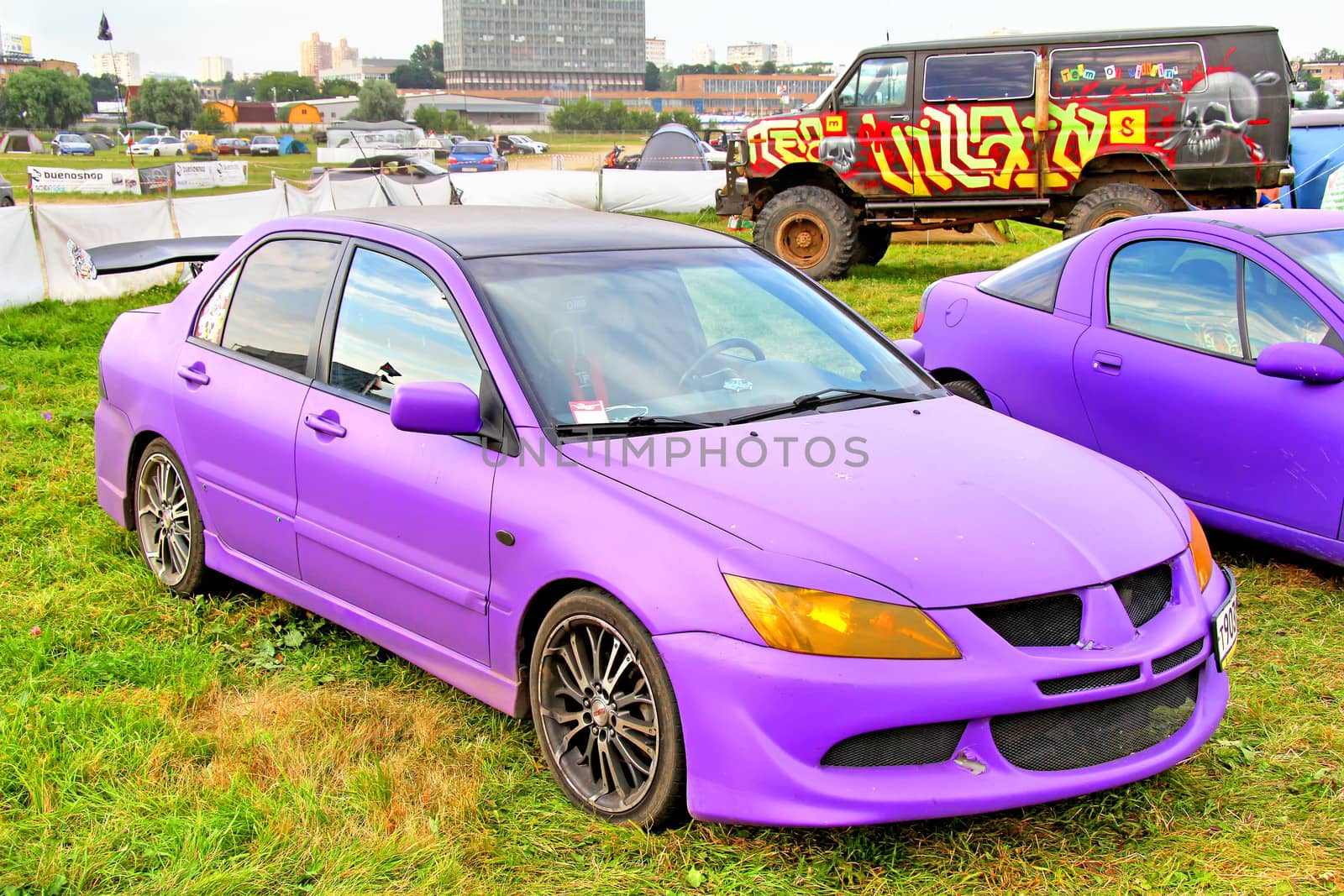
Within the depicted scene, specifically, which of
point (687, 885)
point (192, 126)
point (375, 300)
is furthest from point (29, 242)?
point (192, 126)

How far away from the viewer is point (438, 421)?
324 cm

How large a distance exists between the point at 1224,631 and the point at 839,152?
37.1ft

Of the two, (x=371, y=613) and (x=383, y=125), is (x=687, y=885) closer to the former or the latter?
(x=371, y=613)

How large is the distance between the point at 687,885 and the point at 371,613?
1.44m

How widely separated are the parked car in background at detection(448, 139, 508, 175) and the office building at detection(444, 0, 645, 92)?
11934cm

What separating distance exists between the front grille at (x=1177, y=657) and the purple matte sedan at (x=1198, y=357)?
5.79 feet

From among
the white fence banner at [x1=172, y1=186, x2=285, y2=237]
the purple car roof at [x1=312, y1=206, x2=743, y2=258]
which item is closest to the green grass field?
the purple car roof at [x1=312, y1=206, x2=743, y2=258]

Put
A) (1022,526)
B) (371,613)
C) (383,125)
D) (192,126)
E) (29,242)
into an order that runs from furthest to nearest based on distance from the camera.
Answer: (192,126) → (383,125) → (29,242) → (371,613) → (1022,526)

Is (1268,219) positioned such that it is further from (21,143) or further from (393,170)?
(21,143)

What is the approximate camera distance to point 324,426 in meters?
3.80

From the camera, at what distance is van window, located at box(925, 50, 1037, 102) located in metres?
12.9

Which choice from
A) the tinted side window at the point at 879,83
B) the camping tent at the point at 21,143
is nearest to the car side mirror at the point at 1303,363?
the tinted side window at the point at 879,83

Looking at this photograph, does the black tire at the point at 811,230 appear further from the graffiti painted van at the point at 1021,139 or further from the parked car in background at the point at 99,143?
the parked car in background at the point at 99,143

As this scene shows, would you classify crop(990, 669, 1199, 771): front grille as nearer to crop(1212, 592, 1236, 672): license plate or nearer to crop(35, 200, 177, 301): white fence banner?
crop(1212, 592, 1236, 672): license plate
